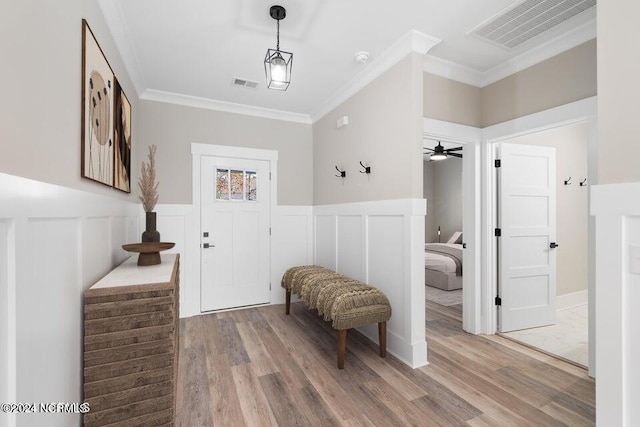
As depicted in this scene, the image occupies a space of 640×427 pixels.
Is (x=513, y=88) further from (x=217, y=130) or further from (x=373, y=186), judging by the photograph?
(x=217, y=130)

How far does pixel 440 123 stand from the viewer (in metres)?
2.79

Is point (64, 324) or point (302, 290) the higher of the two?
point (64, 324)

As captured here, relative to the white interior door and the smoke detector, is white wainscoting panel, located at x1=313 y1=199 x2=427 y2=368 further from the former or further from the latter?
the smoke detector

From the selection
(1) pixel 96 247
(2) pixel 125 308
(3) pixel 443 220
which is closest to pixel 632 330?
(2) pixel 125 308

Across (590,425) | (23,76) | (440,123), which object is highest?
(440,123)

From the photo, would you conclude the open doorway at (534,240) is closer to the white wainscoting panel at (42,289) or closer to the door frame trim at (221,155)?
the door frame trim at (221,155)

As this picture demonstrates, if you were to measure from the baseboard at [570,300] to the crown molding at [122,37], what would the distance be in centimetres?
525

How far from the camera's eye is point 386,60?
263 centimetres

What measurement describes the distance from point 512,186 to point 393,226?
152cm

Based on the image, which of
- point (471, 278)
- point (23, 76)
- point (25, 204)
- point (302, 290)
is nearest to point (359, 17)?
point (23, 76)

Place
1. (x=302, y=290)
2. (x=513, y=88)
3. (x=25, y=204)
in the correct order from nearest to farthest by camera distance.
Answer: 1. (x=25, y=204)
2. (x=513, y=88)
3. (x=302, y=290)

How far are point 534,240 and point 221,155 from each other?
150 inches

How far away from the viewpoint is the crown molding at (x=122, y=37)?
74.8 inches

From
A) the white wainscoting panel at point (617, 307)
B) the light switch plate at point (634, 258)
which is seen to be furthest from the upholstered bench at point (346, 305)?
the light switch plate at point (634, 258)
